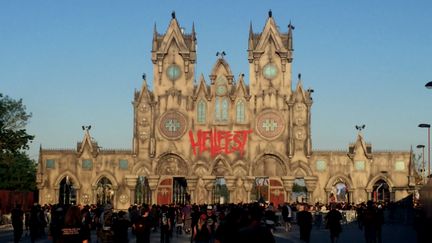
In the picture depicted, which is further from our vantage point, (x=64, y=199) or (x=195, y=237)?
(x=64, y=199)

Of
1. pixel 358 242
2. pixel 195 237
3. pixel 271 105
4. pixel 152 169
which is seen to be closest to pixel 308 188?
pixel 271 105

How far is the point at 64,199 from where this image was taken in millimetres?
85062

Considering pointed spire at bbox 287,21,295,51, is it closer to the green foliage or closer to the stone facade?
the stone facade

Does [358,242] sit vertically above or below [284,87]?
below

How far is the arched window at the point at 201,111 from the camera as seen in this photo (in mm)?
80562

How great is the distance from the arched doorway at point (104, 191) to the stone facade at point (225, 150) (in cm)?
88

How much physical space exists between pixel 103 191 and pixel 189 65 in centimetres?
1769

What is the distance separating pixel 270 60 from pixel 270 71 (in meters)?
1.22

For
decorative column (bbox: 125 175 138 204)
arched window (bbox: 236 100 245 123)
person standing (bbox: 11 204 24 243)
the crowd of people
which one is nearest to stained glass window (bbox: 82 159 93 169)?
decorative column (bbox: 125 175 138 204)

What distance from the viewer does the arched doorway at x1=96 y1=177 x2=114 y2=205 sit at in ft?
269

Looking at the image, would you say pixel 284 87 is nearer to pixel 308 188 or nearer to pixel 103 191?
pixel 308 188

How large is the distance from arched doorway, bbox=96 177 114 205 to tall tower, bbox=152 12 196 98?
37.1 ft

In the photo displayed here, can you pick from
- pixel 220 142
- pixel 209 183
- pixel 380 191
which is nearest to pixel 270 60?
pixel 220 142

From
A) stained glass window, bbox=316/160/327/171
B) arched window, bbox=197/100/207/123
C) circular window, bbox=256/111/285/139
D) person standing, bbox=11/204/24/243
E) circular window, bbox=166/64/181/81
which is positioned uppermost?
circular window, bbox=166/64/181/81
